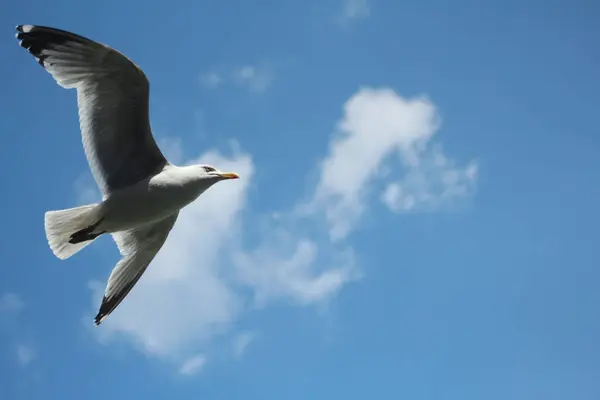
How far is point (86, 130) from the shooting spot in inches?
296

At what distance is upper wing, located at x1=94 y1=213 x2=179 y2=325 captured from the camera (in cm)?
852

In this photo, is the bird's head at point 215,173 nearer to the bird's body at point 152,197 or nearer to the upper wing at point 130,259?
the bird's body at point 152,197

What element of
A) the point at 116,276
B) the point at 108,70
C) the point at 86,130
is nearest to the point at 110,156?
the point at 86,130

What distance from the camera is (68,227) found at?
25.1ft

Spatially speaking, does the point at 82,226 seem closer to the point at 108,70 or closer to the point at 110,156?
the point at 110,156

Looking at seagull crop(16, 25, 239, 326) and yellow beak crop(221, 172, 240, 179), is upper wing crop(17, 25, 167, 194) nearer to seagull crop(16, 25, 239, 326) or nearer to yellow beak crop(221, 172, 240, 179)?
seagull crop(16, 25, 239, 326)

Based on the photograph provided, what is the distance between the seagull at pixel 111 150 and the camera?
7.20m

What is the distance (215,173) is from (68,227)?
5.57 feet

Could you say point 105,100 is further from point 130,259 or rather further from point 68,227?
point 130,259

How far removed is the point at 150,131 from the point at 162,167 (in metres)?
0.41

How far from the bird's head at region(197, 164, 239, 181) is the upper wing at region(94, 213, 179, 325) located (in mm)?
1121

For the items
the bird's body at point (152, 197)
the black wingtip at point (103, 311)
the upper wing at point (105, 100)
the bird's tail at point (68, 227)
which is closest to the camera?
the upper wing at point (105, 100)

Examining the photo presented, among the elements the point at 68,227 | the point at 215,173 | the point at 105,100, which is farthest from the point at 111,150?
the point at 215,173

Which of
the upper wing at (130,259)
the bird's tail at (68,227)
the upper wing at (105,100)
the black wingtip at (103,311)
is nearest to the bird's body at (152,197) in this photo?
the bird's tail at (68,227)
